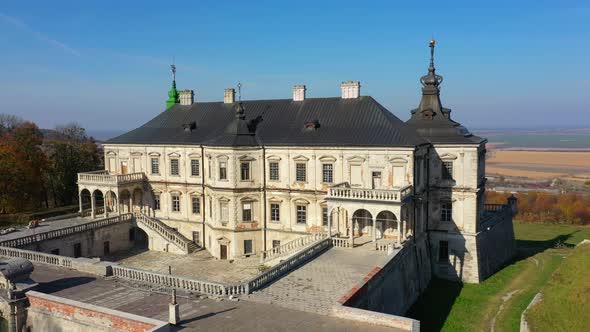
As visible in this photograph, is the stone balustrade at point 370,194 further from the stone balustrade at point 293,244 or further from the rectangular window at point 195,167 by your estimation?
the rectangular window at point 195,167

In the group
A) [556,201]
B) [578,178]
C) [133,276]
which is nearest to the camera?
[133,276]

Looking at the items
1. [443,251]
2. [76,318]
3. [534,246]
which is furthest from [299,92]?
[534,246]

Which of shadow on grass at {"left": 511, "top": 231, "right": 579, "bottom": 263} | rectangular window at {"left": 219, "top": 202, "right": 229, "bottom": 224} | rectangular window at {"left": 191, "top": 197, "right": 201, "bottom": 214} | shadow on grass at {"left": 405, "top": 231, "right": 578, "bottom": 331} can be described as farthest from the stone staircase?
shadow on grass at {"left": 511, "top": 231, "right": 579, "bottom": 263}

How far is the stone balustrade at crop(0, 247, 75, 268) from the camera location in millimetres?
24750

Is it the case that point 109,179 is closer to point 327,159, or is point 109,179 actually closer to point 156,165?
point 156,165

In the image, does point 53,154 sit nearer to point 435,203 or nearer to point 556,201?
point 435,203

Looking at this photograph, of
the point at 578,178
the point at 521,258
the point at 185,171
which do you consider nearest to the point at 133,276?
the point at 185,171

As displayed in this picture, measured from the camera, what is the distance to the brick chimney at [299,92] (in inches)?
1452

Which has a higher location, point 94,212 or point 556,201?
point 94,212

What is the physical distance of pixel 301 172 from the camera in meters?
33.2

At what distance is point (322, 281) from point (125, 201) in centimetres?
2383

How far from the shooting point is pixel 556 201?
75.2 metres

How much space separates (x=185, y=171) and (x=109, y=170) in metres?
8.53

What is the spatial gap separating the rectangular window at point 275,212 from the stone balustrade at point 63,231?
1201 centimetres
